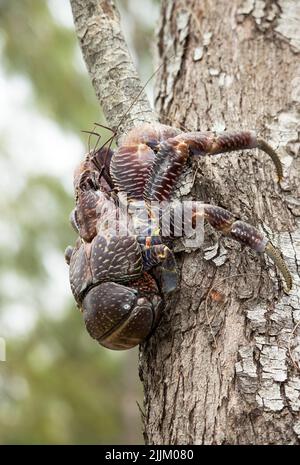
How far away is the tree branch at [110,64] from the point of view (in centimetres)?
251

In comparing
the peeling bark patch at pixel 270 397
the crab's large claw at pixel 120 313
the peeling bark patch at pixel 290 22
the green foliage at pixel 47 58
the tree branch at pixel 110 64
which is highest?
the green foliage at pixel 47 58

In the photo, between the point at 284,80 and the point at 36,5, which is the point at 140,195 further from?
the point at 36,5

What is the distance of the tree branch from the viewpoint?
8.25 ft

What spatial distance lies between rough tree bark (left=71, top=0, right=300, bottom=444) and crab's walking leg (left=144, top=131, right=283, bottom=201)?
10 cm

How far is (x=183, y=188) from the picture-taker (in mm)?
2217

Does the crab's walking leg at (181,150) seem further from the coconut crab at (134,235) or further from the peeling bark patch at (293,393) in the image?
the peeling bark patch at (293,393)

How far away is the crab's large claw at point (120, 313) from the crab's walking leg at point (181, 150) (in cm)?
37

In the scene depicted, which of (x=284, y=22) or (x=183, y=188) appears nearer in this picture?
(x=183, y=188)


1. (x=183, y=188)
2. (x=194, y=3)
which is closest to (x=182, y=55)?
(x=194, y=3)

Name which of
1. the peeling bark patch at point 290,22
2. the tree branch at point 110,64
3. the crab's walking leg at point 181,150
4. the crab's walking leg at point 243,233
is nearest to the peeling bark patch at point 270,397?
the crab's walking leg at point 243,233

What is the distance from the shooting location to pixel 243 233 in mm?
1954

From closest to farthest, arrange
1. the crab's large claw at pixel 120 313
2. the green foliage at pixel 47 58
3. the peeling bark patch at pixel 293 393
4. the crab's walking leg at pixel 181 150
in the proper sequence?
the peeling bark patch at pixel 293 393, the crab's large claw at pixel 120 313, the crab's walking leg at pixel 181 150, the green foliage at pixel 47 58
